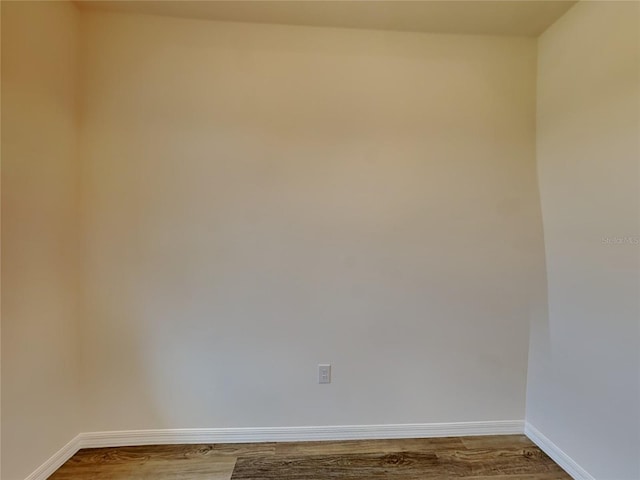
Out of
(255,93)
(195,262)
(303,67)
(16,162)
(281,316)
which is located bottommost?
(281,316)

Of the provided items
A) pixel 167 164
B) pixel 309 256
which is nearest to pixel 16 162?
pixel 167 164

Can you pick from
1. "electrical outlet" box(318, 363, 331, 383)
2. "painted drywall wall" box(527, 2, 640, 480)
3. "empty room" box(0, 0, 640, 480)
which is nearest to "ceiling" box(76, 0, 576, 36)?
"empty room" box(0, 0, 640, 480)

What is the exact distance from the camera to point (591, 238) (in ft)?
5.24

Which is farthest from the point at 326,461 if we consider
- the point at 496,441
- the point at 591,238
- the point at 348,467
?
the point at 591,238

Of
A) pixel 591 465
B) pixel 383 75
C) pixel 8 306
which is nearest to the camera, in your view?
pixel 8 306

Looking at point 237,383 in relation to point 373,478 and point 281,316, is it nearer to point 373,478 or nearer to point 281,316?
point 281,316

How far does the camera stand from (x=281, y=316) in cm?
192

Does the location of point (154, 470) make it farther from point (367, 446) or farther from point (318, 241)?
point (318, 241)

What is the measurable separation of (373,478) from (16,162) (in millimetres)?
2269

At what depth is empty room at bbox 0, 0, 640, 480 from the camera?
5.64ft

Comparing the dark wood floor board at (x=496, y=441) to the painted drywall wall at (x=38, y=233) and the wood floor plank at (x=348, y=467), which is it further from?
the painted drywall wall at (x=38, y=233)

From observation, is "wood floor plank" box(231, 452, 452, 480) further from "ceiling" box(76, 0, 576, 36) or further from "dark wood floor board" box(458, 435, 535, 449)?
"ceiling" box(76, 0, 576, 36)

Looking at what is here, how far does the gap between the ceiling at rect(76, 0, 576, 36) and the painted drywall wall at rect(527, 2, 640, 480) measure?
0.68 feet

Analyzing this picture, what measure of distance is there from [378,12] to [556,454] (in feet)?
8.61
